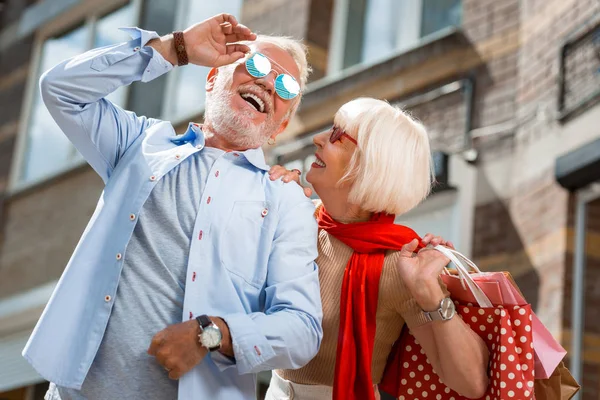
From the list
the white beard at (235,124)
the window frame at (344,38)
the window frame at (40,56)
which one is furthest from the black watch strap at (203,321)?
the window frame at (40,56)

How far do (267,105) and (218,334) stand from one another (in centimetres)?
81

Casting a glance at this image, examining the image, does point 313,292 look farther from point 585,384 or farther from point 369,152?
point 585,384

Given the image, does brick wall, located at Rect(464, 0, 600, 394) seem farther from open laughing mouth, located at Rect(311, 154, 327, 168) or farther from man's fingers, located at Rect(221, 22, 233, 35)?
man's fingers, located at Rect(221, 22, 233, 35)

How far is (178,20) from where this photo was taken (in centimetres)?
1073

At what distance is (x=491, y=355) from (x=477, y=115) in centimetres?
447

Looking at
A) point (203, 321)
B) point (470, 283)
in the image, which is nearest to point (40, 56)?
point (470, 283)

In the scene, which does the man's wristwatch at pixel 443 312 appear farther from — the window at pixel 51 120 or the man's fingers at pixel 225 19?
the window at pixel 51 120

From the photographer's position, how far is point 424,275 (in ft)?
8.93

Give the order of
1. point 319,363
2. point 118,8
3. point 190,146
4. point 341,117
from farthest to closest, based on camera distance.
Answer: point 118,8 → point 341,117 → point 319,363 → point 190,146

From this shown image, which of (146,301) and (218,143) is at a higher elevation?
(218,143)

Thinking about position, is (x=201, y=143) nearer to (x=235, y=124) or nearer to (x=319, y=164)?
(x=235, y=124)

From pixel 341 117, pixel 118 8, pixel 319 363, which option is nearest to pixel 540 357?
pixel 319 363

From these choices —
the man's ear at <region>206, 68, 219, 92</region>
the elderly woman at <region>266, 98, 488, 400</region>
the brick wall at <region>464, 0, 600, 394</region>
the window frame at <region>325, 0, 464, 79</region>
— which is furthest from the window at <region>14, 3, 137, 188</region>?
the elderly woman at <region>266, 98, 488, 400</region>

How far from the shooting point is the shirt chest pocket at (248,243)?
8.23 ft
